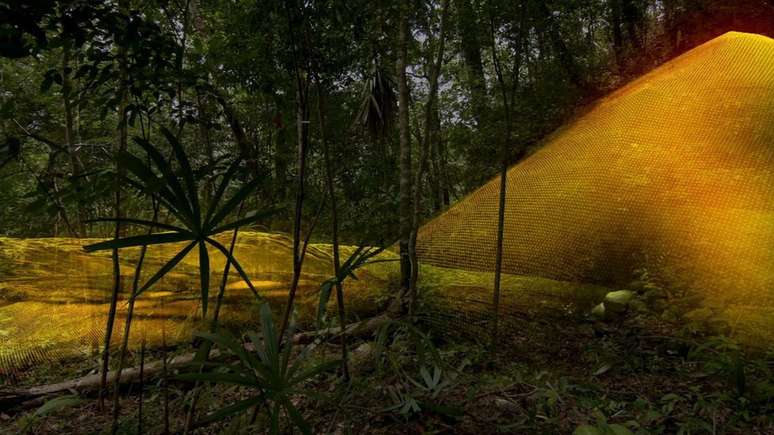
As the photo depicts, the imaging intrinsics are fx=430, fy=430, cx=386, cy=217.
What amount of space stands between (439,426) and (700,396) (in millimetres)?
1067

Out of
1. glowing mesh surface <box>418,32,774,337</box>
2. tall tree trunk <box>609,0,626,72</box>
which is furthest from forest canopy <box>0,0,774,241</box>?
glowing mesh surface <box>418,32,774,337</box>

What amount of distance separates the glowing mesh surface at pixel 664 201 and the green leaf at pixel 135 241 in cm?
200

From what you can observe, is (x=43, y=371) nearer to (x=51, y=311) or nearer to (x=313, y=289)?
(x=51, y=311)

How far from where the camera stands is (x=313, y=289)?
2.59m

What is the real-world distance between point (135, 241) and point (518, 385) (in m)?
1.39

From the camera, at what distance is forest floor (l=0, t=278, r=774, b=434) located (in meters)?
1.31

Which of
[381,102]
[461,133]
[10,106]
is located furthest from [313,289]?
[461,133]

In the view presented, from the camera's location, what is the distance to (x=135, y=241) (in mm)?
896

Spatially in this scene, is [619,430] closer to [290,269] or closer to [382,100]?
[290,269]

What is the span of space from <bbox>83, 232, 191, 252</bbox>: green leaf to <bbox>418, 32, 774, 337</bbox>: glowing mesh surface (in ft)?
6.56

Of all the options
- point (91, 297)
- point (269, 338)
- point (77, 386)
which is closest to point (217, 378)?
point (269, 338)

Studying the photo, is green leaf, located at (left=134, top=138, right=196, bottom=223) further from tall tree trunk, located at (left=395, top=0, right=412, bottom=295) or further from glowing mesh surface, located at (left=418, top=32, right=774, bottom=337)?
glowing mesh surface, located at (left=418, top=32, right=774, bottom=337)

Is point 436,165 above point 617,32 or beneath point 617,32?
beneath

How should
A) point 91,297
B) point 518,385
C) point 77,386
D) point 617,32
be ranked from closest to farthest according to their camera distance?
point 518,385
point 77,386
point 91,297
point 617,32
